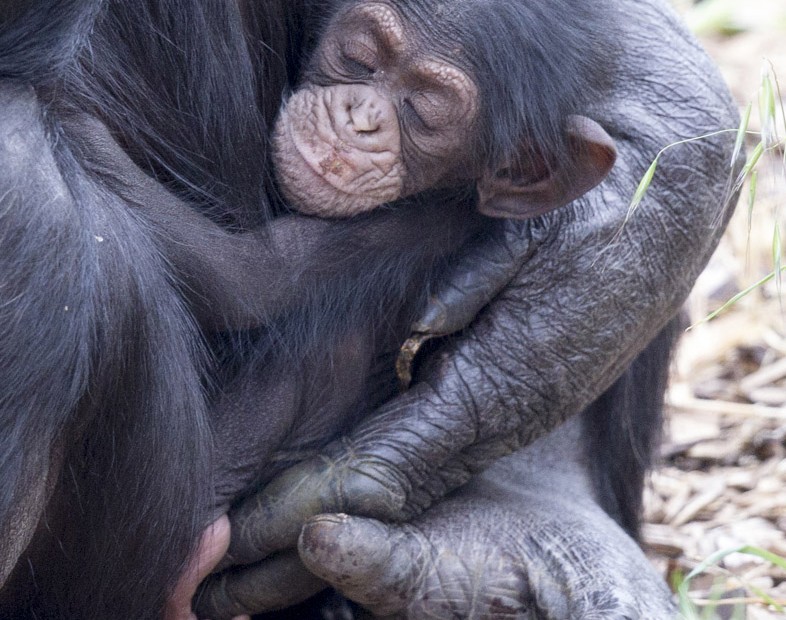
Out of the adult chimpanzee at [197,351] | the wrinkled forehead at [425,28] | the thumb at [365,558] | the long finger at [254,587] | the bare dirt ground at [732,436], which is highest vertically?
the wrinkled forehead at [425,28]

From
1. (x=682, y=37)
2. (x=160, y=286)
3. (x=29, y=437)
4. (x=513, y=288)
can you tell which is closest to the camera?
(x=29, y=437)

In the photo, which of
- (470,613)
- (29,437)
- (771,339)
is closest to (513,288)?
(470,613)

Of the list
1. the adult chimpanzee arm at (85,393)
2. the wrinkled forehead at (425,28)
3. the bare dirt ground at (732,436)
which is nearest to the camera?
the adult chimpanzee arm at (85,393)

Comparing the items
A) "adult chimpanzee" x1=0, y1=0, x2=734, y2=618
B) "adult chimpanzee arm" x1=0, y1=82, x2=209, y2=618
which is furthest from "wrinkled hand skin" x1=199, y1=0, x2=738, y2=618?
"adult chimpanzee arm" x1=0, y1=82, x2=209, y2=618

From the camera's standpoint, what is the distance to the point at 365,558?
2596mm

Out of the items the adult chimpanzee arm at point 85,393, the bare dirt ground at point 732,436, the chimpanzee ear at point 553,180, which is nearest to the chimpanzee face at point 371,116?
the chimpanzee ear at point 553,180

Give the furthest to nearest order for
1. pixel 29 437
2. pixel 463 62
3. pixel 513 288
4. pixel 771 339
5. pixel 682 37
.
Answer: pixel 771 339
pixel 682 37
pixel 513 288
pixel 463 62
pixel 29 437

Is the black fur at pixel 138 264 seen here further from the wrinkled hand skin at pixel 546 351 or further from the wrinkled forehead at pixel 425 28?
the wrinkled hand skin at pixel 546 351

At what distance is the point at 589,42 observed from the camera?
9.22 feet

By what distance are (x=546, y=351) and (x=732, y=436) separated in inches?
66.0

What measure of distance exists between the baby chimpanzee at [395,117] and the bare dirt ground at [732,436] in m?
0.67

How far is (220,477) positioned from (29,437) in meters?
0.70

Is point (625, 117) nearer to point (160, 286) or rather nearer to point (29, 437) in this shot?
point (160, 286)

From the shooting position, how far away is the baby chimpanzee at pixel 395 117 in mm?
2668
